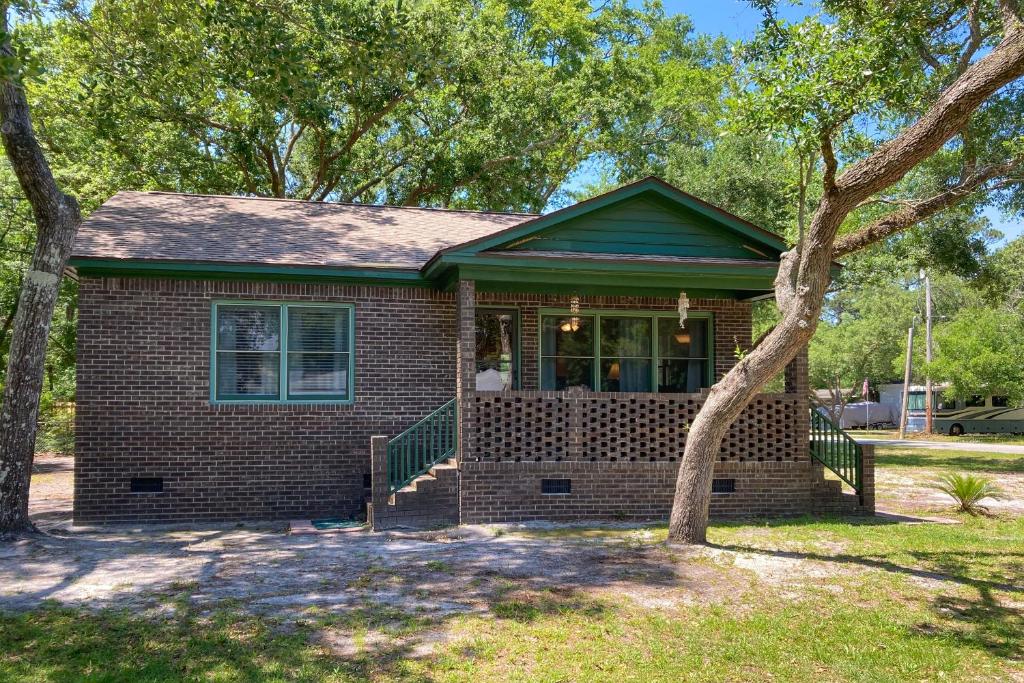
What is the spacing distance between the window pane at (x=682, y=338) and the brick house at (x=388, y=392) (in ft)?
3.04

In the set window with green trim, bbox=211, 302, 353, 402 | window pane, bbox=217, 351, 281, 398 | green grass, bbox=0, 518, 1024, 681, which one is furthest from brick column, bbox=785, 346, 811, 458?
window pane, bbox=217, 351, 281, 398

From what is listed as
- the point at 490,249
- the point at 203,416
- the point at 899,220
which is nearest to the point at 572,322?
the point at 490,249

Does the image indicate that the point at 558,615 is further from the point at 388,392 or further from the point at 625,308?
the point at 625,308

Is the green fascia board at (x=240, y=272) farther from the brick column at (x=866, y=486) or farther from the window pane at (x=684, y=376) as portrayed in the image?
the brick column at (x=866, y=486)

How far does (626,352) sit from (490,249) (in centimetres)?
348

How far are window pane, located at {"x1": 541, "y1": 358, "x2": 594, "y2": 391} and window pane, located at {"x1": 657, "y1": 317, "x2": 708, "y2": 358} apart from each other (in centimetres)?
123

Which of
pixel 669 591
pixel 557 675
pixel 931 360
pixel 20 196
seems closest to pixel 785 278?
pixel 669 591

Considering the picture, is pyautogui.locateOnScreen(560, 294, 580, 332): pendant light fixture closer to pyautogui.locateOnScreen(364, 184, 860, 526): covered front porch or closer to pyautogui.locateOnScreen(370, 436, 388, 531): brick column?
pyautogui.locateOnScreen(364, 184, 860, 526): covered front porch

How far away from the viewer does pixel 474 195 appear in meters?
26.0

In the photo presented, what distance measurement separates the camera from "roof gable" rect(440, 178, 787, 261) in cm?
1188

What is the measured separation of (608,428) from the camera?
37.6 feet

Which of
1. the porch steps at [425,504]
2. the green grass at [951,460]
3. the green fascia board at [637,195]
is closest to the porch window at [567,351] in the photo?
the green fascia board at [637,195]

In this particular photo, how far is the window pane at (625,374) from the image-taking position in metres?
13.5

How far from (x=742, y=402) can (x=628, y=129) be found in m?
21.6
